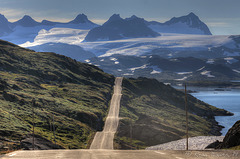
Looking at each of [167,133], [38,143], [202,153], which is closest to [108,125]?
[167,133]

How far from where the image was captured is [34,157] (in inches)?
989

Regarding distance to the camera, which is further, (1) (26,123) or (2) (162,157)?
(1) (26,123)

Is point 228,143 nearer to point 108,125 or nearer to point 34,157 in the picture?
point 34,157

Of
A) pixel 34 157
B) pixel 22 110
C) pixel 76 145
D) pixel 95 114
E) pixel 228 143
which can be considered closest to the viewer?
pixel 34 157

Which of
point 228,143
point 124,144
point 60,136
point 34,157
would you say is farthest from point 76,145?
point 34,157

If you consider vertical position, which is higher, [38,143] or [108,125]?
[38,143]

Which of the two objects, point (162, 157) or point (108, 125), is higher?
point (162, 157)

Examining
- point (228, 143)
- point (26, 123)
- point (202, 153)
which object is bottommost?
point (26, 123)

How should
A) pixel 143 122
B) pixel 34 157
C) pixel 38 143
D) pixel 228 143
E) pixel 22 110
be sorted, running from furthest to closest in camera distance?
1. pixel 143 122
2. pixel 22 110
3. pixel 38 143
4. pixel 228 143
5. pixel 34 157

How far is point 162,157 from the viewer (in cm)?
2522

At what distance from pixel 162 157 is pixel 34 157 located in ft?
32.7

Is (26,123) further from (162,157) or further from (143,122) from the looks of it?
(162,157)

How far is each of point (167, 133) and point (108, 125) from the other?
37.3 metres

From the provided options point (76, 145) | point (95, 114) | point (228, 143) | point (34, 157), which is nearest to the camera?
point (34, 157)
